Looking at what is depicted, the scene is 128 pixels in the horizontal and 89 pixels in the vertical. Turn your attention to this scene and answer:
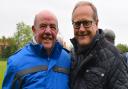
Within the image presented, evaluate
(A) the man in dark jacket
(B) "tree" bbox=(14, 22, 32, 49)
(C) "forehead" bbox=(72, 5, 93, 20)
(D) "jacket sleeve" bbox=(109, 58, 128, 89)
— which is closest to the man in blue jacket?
(A) the man in dark jacket

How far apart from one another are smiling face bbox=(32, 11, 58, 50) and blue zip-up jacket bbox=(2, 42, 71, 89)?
8cm

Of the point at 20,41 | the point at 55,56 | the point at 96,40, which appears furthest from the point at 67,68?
the point at 20,41

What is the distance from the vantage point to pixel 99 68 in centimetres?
495

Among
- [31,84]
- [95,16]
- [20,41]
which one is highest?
[95,16]

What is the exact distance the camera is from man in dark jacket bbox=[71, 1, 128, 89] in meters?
4.88

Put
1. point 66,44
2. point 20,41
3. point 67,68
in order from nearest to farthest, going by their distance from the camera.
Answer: point 67,68
point 66,44
point 20,41

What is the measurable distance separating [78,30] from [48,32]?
0.35 meters

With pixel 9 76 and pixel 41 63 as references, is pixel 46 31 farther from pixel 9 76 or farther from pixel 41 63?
pixel 9 76

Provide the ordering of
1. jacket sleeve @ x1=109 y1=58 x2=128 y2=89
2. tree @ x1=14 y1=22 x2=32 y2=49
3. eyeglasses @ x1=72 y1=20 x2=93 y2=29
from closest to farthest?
1. jacket sleeve @ x1=109 y1=58 x2=128 y2=89
2. eyeglasses @ x1=72 y1=20 x2=93 y2=29
3. tree @ x1=14 y1=22 x2=32 y2=49

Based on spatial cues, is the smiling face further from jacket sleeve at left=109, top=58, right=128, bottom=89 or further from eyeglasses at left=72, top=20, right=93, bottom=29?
jacket sleeve at left=109, top=58, right=128, bottom=89

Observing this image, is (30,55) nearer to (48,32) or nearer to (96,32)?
(48,32)

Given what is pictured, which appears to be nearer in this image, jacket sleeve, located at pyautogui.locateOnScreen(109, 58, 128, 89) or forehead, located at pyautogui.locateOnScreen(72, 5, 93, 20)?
jacket sleeve, located at pyautogui.locateOnScreen(109, 58, 128, 89)

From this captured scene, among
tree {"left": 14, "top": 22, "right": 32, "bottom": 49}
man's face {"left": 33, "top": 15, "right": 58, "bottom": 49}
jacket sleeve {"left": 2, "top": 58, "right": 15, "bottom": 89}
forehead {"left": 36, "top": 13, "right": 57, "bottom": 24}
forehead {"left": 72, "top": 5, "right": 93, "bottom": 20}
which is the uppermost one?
forehead {"left": 72, "top": 5, "right": 93, "bottom": 20}

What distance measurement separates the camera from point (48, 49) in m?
5.23
